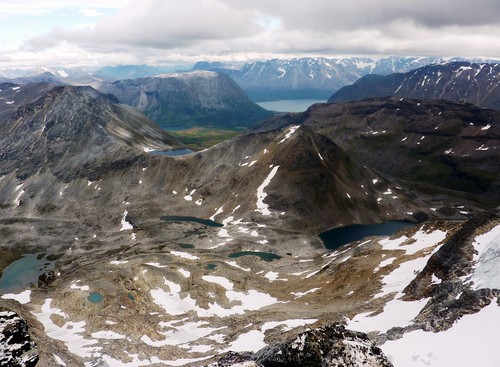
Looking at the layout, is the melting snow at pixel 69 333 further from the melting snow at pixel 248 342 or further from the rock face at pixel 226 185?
the rock face at pixel 226 185

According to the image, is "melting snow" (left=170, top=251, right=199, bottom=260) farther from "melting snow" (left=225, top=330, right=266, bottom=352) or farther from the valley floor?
"melting snow" (left=225, top=330, right=266, bottom=352)

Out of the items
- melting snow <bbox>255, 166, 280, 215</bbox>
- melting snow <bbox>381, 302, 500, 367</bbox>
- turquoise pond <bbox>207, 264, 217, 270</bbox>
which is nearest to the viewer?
melting snow <bbox>381, 302, 500, 367</bbox>

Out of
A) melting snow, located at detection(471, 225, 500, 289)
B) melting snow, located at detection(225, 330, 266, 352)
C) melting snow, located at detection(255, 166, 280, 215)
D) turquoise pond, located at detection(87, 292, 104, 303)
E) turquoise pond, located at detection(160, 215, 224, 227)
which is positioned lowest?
turquoise pond, located at detection(160, 215, 224, 227)

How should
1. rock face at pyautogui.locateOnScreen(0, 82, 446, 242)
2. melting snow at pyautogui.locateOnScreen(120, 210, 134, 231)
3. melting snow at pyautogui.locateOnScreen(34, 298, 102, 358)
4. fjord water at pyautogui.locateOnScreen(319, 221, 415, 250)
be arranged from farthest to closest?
rock face at pyautogui.locateOnScreen(0, 82, 446, 242) → melting snow at pyautogui.locateOnScreen(120, 210, 134, 231) → fjord water at pyautogui.locateOnScreen(319, 221, 415, 250) → melting snow at pyautogui.locateOnScreen(34, 298, 102, 358)

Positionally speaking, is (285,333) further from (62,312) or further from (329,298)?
(62,312)

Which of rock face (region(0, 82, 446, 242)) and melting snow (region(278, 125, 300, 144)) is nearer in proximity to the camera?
rock face (region(0, 82, 446, 242))

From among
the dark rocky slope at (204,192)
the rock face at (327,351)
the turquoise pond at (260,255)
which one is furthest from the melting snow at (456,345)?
the dark rocky slope at (204,192)

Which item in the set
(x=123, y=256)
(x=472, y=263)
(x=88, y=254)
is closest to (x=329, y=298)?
(x=472, y=263)

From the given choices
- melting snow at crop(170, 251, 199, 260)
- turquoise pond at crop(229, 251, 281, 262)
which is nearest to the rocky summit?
turquoise pond at crop(229, 251, 281, 262)
